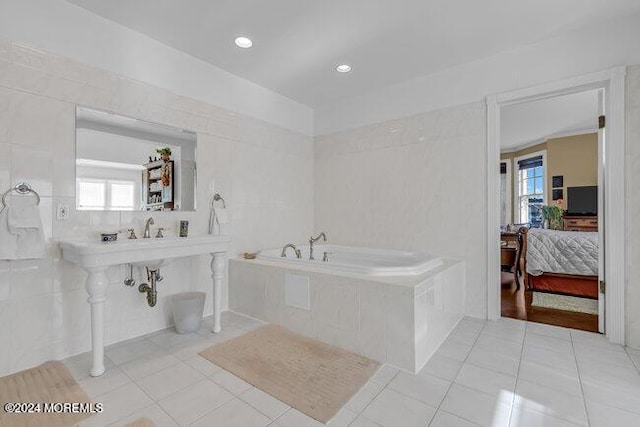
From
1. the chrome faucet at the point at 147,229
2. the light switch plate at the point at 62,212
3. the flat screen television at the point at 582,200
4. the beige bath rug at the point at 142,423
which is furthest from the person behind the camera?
the flat screen television at the point at 582,200

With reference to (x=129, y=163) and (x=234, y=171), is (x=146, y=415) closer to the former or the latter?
(x=129, y=163)

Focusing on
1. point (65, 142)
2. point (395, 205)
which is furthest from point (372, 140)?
point (65, 142)

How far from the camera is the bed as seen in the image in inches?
117

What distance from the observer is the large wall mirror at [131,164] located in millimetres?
2119

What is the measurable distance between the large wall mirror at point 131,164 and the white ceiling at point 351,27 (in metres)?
0.75

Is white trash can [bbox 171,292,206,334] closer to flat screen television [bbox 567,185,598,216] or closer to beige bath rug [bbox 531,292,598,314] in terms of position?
beige bath rug [bbox 531,292,598,314]

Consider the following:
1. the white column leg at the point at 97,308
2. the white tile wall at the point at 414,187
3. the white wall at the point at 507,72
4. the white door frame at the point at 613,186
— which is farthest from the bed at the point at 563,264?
the white column leg at the point at 97,308

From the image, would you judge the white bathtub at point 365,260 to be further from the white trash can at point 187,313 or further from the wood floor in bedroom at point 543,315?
the wood floor in bedroom at point 543,315

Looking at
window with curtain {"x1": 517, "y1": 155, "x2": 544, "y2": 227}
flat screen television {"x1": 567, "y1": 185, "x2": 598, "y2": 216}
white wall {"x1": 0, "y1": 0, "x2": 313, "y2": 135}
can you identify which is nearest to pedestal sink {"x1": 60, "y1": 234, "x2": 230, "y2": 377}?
white wall {"x1": 0, "y1": 0, "x2": 313, "y2": 135}

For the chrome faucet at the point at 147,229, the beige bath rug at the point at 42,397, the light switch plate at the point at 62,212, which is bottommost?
the beige bath rug at the point at 42,397

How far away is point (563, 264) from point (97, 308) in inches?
159

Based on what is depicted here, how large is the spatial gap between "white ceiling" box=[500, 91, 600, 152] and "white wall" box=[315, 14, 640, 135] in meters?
0.87

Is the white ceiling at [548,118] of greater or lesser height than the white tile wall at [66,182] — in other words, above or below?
above

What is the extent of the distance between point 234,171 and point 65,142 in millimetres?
1334
